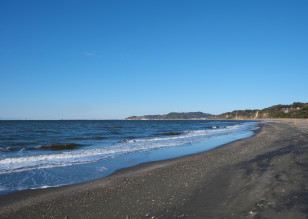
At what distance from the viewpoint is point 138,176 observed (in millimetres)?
10148

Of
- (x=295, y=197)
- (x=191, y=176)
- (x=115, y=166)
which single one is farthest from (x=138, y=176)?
(x=295, y=197)

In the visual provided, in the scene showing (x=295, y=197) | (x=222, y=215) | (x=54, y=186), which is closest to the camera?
(x=222, y=215)

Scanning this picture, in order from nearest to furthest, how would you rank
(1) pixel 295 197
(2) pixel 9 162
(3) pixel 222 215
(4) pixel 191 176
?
(3) pixel 222 215, (1) pixel 295 197, (4) pixel 191 176, (2) pixel 9 162

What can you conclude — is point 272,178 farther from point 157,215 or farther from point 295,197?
point 157,215

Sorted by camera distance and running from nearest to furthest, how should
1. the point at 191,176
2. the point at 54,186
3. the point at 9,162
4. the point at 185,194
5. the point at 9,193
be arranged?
the point at 185,194 < the point at 9,193 < the point at 54,186 < the point at 191,176 < the point at 9,162

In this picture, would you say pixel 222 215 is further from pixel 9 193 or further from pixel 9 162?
pixel 9 162

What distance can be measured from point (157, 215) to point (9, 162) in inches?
514

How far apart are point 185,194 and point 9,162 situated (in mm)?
12826

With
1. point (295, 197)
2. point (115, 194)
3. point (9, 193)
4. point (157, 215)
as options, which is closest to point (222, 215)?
point (157, 215)

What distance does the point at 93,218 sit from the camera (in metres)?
5.64

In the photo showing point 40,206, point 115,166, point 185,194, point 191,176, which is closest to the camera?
point 40,206

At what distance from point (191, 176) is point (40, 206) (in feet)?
19.0

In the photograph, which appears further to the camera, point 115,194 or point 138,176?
point 138,176

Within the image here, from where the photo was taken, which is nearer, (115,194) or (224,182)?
(115,194)
